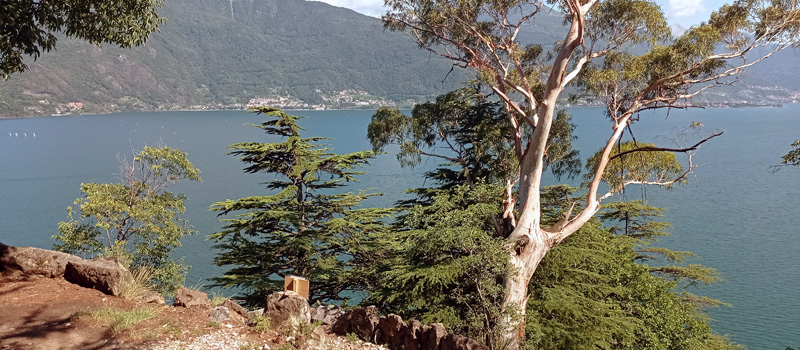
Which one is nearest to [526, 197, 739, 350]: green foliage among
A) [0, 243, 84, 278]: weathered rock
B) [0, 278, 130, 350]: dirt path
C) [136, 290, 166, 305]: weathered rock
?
[136, 290, 166, 305]: weathered rock

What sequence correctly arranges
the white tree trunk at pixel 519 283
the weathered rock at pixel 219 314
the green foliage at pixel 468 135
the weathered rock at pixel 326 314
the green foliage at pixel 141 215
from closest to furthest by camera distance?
the weathered rock at pixel 219 314 → the weathered rock at pixel 326 314 → the white tree trunk at pixel 519 283 → the green foliage at pixel 141 215 → the green foliage at pixel 468 135

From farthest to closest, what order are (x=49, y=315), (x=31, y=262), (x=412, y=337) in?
(x=31, y=262), (x=412, y=337), (x=49, y=315)

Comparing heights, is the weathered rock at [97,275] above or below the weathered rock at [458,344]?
above

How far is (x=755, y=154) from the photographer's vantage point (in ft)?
210

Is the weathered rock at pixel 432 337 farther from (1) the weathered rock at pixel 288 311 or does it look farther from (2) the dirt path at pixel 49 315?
(2) the dirt path at pixel 49 315

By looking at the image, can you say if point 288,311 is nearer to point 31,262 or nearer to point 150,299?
point 150,299

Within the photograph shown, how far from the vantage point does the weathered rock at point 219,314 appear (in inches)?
255

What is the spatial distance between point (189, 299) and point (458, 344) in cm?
348

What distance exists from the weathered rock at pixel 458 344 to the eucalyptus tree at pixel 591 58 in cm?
439

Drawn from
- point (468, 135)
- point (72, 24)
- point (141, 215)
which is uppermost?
point (72, 24)

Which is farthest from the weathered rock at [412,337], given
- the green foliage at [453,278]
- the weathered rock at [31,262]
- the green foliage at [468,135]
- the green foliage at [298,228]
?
the green foliage at [468,135]

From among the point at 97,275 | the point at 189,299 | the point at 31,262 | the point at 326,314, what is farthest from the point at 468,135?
the point at 31,262

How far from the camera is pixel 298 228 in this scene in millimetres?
14930

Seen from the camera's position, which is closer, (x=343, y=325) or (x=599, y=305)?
Result: (x=343, y=325)
